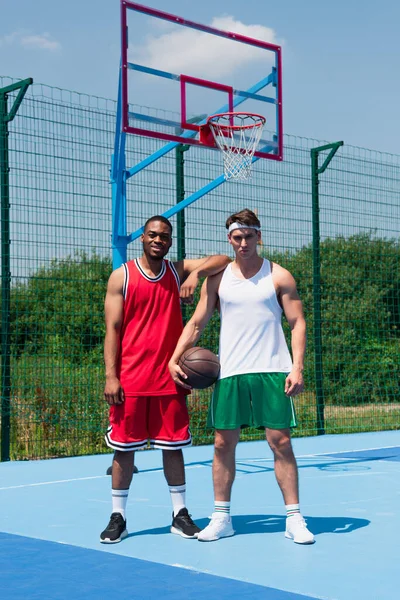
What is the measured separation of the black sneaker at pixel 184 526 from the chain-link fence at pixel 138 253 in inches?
147

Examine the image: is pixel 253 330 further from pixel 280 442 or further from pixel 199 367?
pixel 280 442

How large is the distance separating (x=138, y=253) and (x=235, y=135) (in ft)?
5.32

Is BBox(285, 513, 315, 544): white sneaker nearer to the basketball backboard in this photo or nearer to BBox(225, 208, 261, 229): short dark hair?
BBox(225, 208, 261, 229): short dark hair

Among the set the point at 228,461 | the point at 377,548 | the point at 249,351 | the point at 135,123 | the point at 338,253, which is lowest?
the point at 377,548

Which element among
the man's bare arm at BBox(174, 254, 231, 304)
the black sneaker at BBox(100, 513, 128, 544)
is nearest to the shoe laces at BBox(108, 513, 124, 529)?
the black sneaker at BBox(100, 513, 128, 544)

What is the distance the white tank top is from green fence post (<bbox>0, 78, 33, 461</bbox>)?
3.83m

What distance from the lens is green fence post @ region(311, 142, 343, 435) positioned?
1127 centimetres

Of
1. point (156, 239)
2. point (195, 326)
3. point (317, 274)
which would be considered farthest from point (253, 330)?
point (317, 274)

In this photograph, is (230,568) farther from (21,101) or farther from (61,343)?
(21,101)

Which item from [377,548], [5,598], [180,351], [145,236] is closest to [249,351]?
[180,351]

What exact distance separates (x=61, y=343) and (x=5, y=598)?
16.9 ft

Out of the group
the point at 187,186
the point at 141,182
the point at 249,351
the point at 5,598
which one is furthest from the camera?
the point at 187,186

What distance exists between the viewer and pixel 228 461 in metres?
5.19

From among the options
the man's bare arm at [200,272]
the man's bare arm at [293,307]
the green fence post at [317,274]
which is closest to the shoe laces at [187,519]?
the man's bare arm at [293,307]
